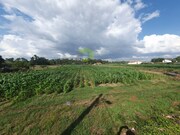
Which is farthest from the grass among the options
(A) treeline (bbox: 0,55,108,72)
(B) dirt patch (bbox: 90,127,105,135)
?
(A) treeline (bbox: 0,55,108,72)

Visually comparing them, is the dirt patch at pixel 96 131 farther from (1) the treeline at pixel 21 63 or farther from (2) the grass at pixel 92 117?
(1) the treeline at pixel 21 63

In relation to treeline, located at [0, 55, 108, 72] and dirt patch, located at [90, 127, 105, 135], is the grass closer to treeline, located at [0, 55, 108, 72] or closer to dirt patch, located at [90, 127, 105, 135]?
dirt patch, located at [90, 127, 105, 135]

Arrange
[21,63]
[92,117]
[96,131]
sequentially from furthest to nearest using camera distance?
[21,63], [92,117], [96,131]

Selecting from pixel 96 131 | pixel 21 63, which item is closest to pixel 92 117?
pixel 96 131

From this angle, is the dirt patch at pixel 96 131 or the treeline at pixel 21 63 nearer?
the dirt patch at pixel 96 131

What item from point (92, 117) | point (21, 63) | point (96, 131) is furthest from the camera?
point (21, 63)

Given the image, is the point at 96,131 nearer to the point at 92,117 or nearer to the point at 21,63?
the point at 92,117

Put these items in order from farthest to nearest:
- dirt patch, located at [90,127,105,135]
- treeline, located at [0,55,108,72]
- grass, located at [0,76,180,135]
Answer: treeline, located at [0,55,108,72]
grass, located at [0,76,180,135]
dirt patch, located at [90,127,105,135]

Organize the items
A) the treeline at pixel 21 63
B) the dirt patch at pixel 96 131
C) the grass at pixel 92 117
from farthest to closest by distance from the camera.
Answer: the treeline at pixel 21 63 < the grass at pixel 92 117 < the dirt patch at pixel 96 131

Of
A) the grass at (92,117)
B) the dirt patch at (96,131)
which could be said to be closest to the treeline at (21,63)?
the grass at (92,117)

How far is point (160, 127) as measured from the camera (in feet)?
20.0

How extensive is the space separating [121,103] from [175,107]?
11.6 ft

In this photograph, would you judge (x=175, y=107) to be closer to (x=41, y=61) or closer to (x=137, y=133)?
(x=137, y=133)

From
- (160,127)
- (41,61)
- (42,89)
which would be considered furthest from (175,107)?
(41,61)
